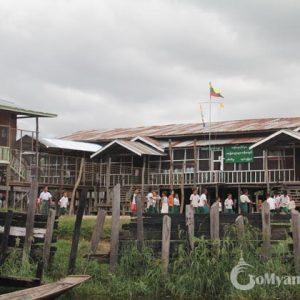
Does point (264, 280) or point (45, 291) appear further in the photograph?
point (264, 280)

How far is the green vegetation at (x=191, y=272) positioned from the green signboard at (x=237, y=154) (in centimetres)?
2260

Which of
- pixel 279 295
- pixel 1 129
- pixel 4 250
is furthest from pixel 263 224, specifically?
pixel 1 129

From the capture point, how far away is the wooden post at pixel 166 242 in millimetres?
12180

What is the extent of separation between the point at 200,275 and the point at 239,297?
939mm

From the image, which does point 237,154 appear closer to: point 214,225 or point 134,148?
point 134,148

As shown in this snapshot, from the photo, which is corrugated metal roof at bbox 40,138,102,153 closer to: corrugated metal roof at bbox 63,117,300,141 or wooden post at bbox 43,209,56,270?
corrugated metal roof at bbox 63,117,300,141

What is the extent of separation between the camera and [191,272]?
464 inches

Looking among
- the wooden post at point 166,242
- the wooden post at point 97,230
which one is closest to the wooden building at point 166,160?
the wooden post at point 97,230

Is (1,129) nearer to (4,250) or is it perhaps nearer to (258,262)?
(4,250)

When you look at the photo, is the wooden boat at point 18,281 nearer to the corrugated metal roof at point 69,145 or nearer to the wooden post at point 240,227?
the wooden post at point 240,227

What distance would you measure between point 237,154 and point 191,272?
78.2ft

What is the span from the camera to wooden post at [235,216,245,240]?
1197cm

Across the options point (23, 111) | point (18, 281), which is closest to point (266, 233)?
point (18, 281)

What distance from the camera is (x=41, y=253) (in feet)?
44.9
